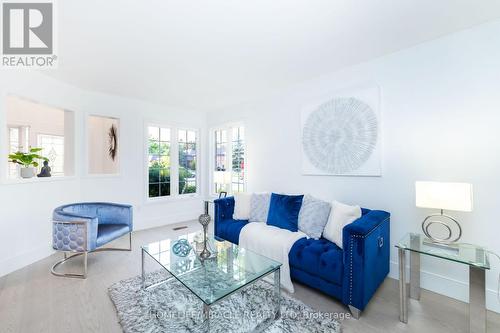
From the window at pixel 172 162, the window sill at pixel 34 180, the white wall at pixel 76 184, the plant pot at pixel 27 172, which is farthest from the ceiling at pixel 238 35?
the window at pixel 172 162

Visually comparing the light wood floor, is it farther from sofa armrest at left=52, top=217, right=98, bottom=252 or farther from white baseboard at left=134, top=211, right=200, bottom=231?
white baseboard at left=134, top=211, right=200, bottom=231

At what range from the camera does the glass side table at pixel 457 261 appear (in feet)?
5.13

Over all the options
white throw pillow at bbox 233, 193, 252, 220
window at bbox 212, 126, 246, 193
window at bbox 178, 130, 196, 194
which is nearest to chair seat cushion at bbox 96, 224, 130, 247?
white throw pillow at bbox 233, 193, 252, 220

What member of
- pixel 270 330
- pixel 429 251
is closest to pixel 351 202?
pixel 429 251

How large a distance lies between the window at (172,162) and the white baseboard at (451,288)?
13.8 ft

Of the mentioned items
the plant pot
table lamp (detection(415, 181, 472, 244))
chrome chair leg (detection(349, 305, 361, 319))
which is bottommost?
chrome chair leg (detection(349, 305, 361, 319))

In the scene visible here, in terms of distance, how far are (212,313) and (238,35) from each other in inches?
98.5

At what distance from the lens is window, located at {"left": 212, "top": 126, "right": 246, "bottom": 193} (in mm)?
4363

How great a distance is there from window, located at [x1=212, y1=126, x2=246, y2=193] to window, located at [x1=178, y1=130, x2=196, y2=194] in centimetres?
49

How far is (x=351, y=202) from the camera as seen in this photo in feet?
9.25

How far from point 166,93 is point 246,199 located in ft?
7.50

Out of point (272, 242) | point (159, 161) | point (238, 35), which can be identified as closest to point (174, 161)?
point (159, 161)

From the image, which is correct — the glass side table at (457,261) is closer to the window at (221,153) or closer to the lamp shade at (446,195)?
the lamp shade at (446,195)

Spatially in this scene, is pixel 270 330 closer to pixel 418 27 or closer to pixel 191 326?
pixel 191 326
